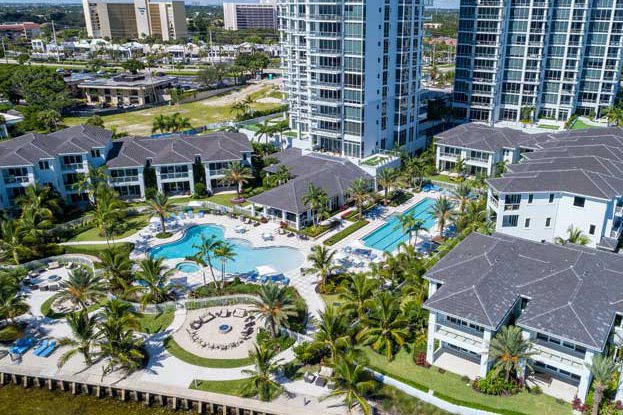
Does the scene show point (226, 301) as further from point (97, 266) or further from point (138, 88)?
point (138, 88)

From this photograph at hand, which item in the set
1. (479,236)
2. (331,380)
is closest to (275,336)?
(331,380)

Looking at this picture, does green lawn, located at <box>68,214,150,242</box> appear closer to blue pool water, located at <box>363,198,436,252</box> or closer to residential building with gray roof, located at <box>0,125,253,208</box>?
residential building with gray roof, located at <box>0,125,253,208</box>

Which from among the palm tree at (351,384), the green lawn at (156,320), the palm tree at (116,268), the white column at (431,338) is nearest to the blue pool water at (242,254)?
the palm tree at (116,268)

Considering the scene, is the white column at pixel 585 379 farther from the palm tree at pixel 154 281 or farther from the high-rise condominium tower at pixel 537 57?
the high-rise condominium tower at pixel 537 57

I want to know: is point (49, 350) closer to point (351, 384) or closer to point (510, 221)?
point (351, 384)

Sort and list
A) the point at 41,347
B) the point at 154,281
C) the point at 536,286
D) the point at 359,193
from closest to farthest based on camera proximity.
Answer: the point at 536,286
the point at 41,347
the point at 154,281
the point at 359,193

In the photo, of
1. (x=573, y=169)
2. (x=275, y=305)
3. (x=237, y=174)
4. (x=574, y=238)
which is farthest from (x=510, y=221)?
(x=237, y=174)
